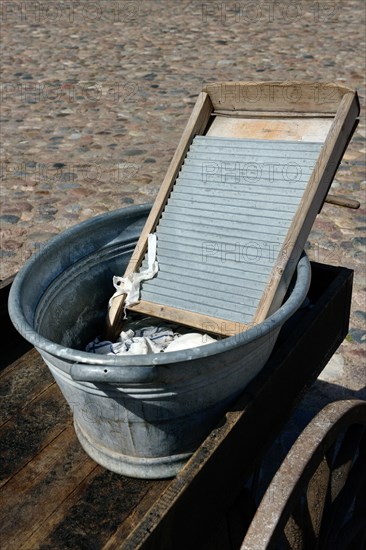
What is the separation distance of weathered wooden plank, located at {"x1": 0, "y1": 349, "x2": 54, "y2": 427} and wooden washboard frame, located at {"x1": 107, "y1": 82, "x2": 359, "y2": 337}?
292 mm

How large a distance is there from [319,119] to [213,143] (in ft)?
1.36

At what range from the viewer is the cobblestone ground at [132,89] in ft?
15.4

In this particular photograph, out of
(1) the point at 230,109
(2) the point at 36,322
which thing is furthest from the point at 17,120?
(2) the point at 36,322

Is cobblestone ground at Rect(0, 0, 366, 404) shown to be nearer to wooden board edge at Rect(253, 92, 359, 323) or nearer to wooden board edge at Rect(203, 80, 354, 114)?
wooden board edge at Rect(253, 92, 359, 323)

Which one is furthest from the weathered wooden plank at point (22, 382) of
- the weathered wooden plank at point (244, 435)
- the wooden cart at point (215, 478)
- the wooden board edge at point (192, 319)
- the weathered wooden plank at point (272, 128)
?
the weathered wooden plank at point (272, 128)

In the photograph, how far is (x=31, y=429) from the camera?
2.09 metres

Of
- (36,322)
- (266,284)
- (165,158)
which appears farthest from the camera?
(165,158)

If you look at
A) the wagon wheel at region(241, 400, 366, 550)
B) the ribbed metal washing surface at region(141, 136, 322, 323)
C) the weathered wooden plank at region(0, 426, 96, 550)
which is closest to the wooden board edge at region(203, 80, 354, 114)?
the ribbed metal washing surface at region(141, 136, 322, 323)

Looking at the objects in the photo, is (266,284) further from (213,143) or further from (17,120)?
(17,120)

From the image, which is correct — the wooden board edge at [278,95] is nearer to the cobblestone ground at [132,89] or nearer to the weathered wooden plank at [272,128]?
the weathered wooden plank at [272,128]

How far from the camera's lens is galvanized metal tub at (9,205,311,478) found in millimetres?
1599

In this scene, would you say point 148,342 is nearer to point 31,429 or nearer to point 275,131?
point 31,429

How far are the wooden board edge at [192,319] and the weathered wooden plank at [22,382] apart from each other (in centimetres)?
40

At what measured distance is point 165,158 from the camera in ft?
19.0
